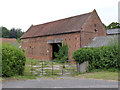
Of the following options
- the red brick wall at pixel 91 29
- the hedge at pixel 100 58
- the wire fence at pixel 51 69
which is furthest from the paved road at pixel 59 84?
the red brick wall at pixel 91 29

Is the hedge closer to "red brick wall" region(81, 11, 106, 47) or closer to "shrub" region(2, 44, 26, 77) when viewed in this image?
"shrub" region(2, 44, 26, 77)

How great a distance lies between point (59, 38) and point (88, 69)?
543 inches

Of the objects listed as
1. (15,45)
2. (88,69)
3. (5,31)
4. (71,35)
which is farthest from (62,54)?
(5,31)

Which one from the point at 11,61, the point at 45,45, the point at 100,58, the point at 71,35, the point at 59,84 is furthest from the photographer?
the point at 45,45

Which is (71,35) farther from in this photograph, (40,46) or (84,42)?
(40,46)

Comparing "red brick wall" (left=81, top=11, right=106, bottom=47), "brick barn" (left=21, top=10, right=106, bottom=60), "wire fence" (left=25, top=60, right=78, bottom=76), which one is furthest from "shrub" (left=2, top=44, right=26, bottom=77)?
"red brick wall" (left=81, top=11, right=106, bottom=47)

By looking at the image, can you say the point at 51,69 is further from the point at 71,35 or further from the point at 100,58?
the point at 71,35

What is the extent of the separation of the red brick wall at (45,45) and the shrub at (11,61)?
31.8ft

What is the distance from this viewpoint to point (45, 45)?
29.0 m

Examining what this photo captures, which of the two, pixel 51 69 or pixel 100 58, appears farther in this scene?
pixel 51 69

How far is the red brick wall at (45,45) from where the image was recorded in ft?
75.6

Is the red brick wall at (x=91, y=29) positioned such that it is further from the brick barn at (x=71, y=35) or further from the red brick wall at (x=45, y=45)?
Result: the red brick wall at (x=45, y=45)

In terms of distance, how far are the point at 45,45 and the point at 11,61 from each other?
64.8 ft


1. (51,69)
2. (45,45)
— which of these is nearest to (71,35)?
(45,45)
